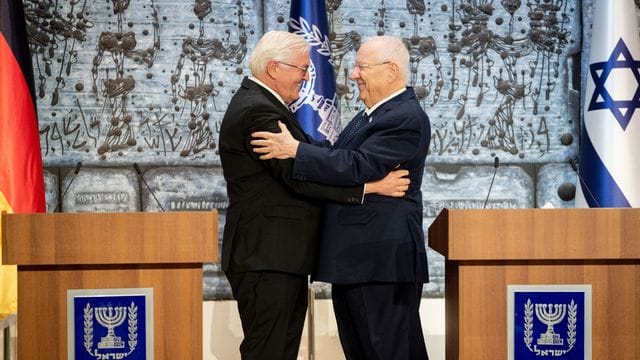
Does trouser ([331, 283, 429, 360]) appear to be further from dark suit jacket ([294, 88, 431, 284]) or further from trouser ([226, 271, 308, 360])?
trouser ([226, 271, 308, 360])

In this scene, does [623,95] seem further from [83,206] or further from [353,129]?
[83,206]

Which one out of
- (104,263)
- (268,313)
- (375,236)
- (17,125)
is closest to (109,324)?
(104,263)

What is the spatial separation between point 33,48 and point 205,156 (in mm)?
1179

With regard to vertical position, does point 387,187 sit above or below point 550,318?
above

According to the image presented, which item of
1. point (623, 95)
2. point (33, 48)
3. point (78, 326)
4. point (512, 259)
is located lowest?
point (78, 326)

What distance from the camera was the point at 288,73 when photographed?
3.04 meters

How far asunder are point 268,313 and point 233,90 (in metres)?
2.08

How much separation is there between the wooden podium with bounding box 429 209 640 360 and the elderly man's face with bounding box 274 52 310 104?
0.85 metres

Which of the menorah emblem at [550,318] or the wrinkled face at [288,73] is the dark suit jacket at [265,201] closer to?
the wrinkled face at [288,73]

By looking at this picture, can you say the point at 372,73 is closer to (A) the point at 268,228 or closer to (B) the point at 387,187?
(B) the point at 387,187

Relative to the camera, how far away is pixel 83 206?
4.48 meters

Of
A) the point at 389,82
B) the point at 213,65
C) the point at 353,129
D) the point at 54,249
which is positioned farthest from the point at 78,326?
the point at 213,65

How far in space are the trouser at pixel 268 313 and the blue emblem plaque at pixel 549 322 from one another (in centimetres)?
79

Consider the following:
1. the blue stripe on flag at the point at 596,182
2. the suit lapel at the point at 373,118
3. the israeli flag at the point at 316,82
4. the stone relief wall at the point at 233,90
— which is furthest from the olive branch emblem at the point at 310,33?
the blue stripe on flag at the point at 596,182
